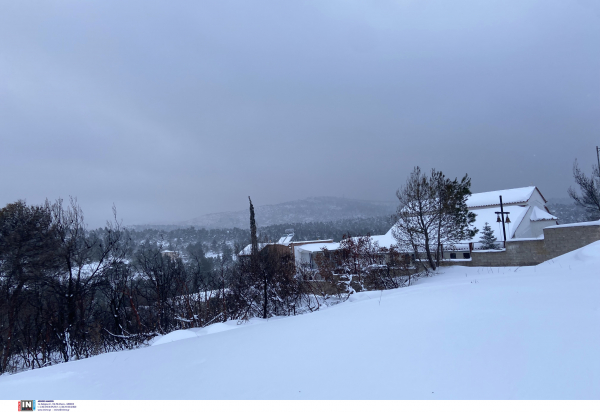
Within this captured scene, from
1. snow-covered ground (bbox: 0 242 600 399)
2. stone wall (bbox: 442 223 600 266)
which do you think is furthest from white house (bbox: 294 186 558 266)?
snow-covered ground (bbox: 0 242 600 399)

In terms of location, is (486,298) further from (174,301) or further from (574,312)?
(174,301)

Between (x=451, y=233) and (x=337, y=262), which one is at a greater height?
(x=451, y=233)

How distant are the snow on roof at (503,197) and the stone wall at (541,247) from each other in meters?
13.0

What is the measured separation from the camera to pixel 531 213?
26.9 metres

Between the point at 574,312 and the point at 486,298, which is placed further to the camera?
the point at 486,298

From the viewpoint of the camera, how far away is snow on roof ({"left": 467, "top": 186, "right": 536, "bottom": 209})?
27938 millimetres

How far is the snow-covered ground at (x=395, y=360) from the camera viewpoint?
8.36 ft

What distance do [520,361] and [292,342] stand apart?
2584 millimetres

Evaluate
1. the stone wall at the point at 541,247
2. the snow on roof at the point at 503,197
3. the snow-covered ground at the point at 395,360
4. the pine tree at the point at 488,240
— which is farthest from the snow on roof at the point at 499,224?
the snow-covered ground at the point at 395,360
